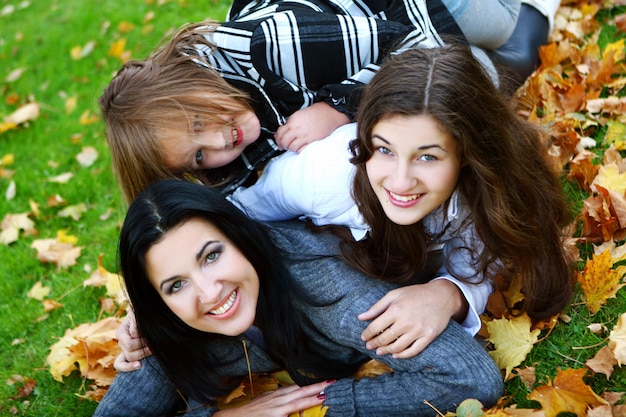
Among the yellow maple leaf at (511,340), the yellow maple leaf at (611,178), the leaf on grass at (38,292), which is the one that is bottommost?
the leaf on grass at (38,292)

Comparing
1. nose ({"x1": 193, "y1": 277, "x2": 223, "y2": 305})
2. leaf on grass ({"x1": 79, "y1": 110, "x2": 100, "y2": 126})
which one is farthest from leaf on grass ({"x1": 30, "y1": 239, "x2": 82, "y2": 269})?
nose ({"x1": 193, "y1": 277, "x2": 223, "y2": 305})

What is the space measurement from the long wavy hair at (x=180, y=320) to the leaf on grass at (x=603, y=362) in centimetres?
78

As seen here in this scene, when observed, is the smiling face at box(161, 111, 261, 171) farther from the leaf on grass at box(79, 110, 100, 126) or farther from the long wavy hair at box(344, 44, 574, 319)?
the leaf on grass at box(79, 110, 100, 126)

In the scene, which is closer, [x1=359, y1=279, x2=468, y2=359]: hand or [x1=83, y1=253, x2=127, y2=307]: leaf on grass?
[x1=359, y1=279, x2=468, y2=359]: hand

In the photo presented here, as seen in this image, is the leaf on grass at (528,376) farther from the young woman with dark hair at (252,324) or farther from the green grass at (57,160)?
the green grass at (57,160)

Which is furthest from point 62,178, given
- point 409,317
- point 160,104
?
point 409,317

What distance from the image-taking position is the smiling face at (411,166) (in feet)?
6.51

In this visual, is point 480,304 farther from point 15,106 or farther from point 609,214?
point 15,106

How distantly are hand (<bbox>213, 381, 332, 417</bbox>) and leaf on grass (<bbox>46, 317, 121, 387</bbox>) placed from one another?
1.89 feet

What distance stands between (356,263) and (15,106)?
12.0 ft

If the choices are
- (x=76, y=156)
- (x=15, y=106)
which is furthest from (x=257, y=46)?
(x=15, y=106)

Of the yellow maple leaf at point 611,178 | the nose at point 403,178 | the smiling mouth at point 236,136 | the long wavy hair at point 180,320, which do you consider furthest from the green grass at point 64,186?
the smiling mouth at point 236,136

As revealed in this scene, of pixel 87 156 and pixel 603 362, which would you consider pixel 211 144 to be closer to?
pixel 603 362

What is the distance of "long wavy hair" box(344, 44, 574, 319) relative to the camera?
2004 mm
